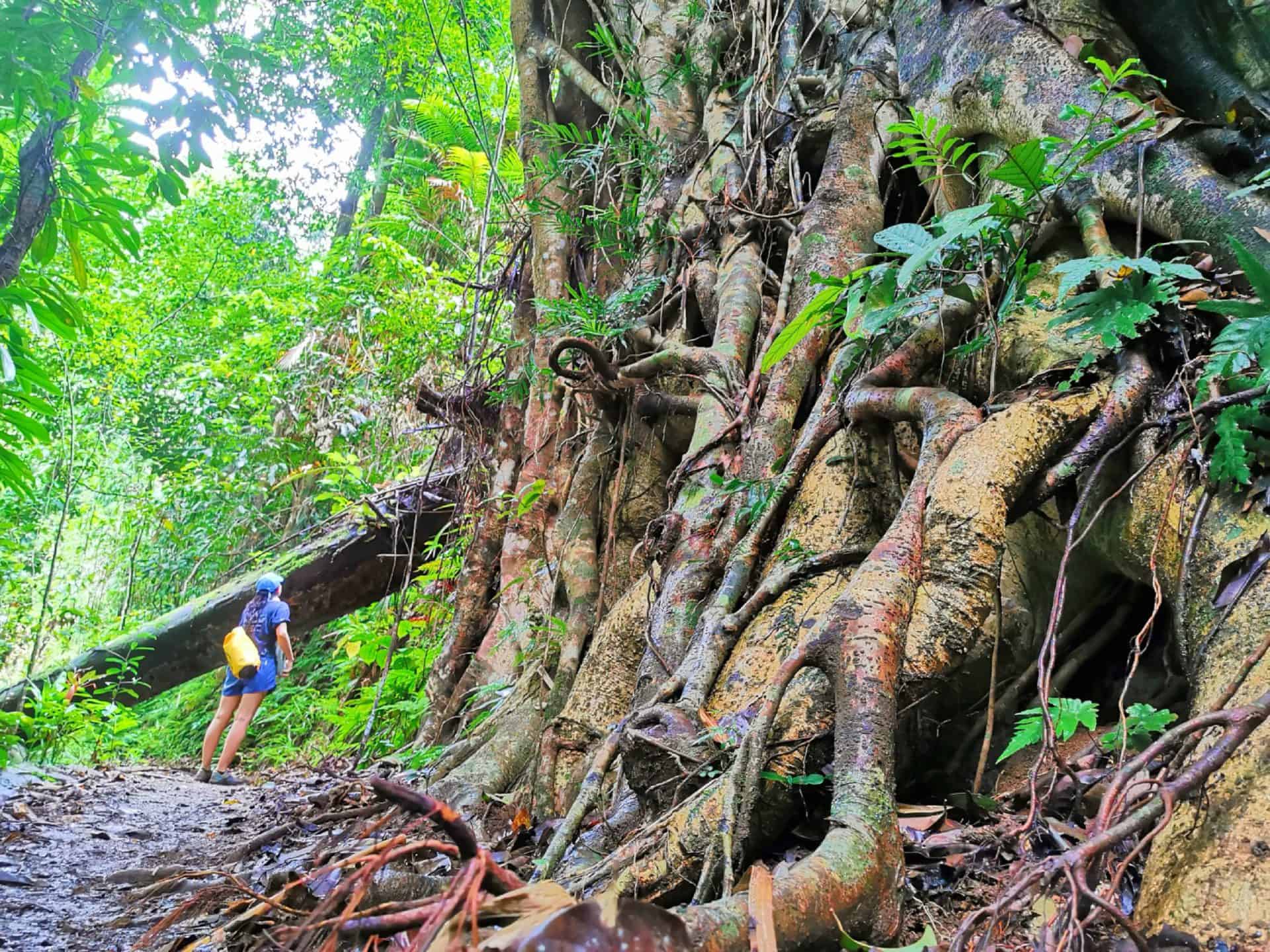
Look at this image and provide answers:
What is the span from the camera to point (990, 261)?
8.40 ft

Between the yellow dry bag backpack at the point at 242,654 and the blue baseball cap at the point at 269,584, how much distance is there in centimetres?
39

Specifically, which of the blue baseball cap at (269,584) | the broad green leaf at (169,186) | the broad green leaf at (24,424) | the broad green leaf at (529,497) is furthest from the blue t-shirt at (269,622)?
the broad green leaf at (169,186)

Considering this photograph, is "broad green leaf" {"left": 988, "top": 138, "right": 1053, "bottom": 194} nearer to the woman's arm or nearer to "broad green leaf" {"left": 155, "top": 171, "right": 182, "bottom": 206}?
"broad green leaf" {"left": 155, "top": 171, "right": 182, "bottom": 206}

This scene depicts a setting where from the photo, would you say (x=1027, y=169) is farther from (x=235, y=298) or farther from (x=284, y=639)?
(x=235, y=298)

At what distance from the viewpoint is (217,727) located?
6.64m

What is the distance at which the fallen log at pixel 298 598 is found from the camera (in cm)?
646

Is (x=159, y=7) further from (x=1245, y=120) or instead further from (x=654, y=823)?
(x=1245, y=120)

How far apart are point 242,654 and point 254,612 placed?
33cm

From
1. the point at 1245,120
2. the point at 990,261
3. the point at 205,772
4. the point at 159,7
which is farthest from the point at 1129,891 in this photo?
the point at 205,772

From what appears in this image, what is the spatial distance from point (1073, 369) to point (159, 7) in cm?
301

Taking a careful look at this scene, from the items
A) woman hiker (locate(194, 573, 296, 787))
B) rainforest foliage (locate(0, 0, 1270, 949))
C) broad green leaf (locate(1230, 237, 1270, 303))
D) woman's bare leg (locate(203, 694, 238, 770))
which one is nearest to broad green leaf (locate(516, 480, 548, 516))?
rainforest foliage (locate(0, 0, 1270, 949))

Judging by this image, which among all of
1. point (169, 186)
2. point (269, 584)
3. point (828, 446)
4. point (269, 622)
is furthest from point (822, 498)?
point (269, 622)

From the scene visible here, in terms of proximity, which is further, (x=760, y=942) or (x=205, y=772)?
(x=205, y=772)

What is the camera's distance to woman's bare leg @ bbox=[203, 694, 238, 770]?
656 cm
